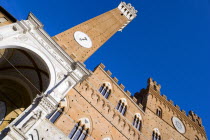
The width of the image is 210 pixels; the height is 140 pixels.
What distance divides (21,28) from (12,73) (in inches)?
139

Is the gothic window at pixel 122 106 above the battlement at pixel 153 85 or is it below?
below

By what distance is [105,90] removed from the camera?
13.3m

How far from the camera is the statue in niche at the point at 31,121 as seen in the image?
6.32 metres

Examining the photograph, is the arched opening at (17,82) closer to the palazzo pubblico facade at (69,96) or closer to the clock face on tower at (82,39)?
the palazzo pubblico facade at (69,96)

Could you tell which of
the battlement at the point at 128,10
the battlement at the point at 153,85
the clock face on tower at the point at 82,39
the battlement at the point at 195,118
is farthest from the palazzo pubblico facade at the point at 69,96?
the battlement at the point at 128,10

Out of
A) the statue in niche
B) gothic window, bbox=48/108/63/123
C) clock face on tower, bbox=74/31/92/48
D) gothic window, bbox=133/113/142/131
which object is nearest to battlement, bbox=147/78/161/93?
gothic window, bbox=133/113/142/131

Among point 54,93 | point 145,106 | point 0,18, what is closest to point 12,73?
point 0,18

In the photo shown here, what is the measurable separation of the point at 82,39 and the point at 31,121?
27.3 feet

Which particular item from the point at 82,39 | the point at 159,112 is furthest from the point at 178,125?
the point at 82,39

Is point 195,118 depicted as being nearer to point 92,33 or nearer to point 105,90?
point 105,90

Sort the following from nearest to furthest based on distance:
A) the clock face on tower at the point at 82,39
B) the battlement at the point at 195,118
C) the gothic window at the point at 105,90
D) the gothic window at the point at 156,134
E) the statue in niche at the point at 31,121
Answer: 1. the statue in niche at the point at 31,121
2. the gothic window at the point at 105,90
3. the clock face on tower at the point at 82,39
4. the gothic window at the point at 156,134
5. the battlement at the point at 195,118

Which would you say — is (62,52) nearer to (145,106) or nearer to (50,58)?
(50,58)

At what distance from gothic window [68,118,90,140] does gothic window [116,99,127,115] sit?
128 inches

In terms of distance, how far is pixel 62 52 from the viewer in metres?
9.32
